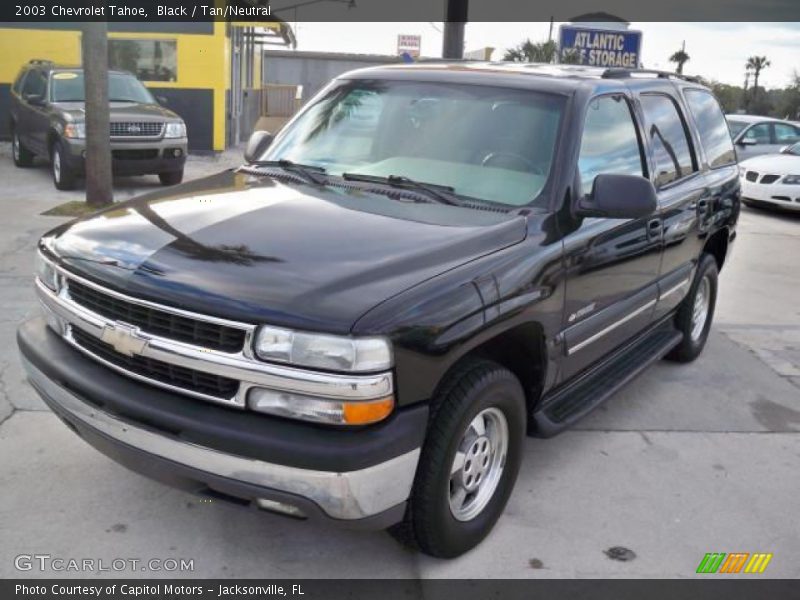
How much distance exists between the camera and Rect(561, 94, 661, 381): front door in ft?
11.8

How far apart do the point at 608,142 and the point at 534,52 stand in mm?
33729

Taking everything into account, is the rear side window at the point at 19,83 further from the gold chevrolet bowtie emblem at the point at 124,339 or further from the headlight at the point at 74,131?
the gold chevrolet bowtie emblem at the point at 124,339

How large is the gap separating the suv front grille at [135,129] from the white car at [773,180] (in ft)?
30.3

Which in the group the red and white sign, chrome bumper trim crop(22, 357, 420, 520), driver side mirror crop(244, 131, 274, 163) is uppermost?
the red and white sign

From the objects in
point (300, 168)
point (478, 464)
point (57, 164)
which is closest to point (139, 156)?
point (57, 164)

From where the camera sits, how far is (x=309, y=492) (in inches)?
98.3

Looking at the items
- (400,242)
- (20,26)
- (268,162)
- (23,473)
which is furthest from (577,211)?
(20,26)

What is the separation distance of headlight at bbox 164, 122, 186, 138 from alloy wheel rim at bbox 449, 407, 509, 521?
9.75 meters

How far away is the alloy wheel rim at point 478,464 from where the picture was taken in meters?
3.07

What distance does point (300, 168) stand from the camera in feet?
13.0

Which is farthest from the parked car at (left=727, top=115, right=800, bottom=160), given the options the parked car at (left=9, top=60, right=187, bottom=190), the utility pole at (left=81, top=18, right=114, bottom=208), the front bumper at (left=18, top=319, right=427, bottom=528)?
the front bumper at (left=18, top=319, right=427, bottom=528)

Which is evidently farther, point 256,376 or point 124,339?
point 124,339

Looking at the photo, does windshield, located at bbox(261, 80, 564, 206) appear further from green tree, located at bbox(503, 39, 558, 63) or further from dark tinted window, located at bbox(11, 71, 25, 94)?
green tree, located at bbox(503, 39, 558, 63)

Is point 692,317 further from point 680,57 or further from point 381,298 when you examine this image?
point 680,57
